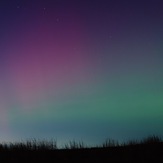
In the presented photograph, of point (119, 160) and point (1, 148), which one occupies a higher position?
point (1, 148)

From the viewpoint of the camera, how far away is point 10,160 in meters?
19.4

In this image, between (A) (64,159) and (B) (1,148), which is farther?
(B) (1,148)

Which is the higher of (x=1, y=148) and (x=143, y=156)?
(x=1, y=148)

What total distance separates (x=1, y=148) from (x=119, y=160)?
6560 millimetres

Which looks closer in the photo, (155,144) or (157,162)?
(157,162)

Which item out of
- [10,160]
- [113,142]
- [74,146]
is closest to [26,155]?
[10,160]

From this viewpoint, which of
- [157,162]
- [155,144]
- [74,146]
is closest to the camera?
[157,162]

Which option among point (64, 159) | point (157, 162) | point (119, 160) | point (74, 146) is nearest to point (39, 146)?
point (74, 146)

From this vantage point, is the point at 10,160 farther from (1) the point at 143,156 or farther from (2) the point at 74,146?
(1) the point at 143,156

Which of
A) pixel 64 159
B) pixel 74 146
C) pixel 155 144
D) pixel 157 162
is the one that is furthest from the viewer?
pixel 74 146

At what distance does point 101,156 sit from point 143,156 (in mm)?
1634

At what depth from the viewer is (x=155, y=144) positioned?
20.4m

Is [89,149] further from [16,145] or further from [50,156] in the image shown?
[16,145]

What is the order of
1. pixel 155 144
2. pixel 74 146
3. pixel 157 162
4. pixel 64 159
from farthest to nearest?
pixel 74 146, pixel 155 144, pixel 64 159, pixel 157 162
